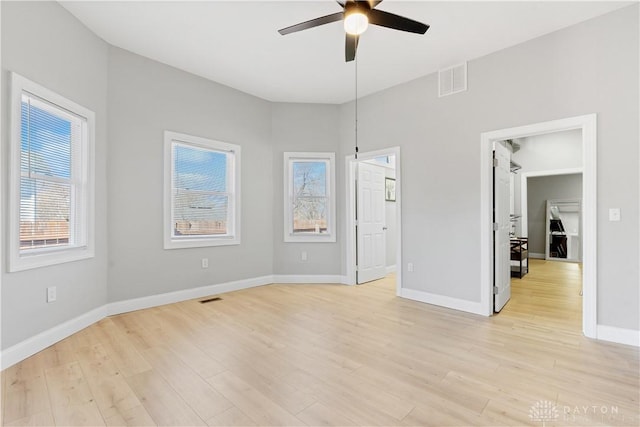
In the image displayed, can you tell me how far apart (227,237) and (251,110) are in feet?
6.95

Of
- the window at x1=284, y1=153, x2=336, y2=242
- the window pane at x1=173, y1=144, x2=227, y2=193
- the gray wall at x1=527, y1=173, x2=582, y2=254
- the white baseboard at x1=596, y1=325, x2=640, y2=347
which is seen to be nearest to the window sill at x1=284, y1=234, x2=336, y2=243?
the window at x1=284, y1=153, x2=336, y2=242

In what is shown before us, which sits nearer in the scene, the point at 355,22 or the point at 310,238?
the point at 355,22

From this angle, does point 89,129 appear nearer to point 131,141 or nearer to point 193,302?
point 131,141

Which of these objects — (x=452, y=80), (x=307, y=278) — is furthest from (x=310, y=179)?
(x=452, y=80)

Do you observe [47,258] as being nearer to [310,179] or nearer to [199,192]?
[199,192]

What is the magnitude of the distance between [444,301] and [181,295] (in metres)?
3.53

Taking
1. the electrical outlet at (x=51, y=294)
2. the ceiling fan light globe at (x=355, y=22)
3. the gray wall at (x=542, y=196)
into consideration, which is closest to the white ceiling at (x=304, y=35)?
the ceiling fan light globe at (x=355, y=22)

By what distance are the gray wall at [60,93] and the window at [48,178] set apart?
0.07m

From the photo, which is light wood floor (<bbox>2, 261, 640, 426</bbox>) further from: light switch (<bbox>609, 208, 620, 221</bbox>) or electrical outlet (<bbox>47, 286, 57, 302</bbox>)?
light switch (<bbox>609, 208, 620, 221</bbox>)

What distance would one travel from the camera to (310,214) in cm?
519

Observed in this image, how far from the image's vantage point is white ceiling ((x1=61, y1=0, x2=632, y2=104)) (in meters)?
2.75

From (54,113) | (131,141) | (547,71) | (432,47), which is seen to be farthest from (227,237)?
(547,71)

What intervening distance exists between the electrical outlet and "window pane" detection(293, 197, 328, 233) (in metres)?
3.19

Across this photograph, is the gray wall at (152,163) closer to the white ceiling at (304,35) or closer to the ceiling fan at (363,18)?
the white ceiling at (304,35)
